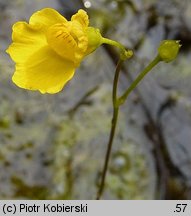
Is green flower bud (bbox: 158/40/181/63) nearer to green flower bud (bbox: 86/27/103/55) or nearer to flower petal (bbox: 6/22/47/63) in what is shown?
green flower bud (bbox: 86/27/103/55)

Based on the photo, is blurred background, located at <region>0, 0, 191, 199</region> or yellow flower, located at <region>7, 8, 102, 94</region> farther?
blurred background, located at <region>0, 0, 191, 199</region>

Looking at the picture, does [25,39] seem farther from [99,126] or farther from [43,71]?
[99,126]

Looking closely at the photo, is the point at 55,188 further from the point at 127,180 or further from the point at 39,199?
the point at 127,180

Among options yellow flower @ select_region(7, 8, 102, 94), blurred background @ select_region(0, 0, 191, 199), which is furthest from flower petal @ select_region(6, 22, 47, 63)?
blurred background @ select_region(0, 0, 191, 199)

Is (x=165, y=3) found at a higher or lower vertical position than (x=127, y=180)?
higher
